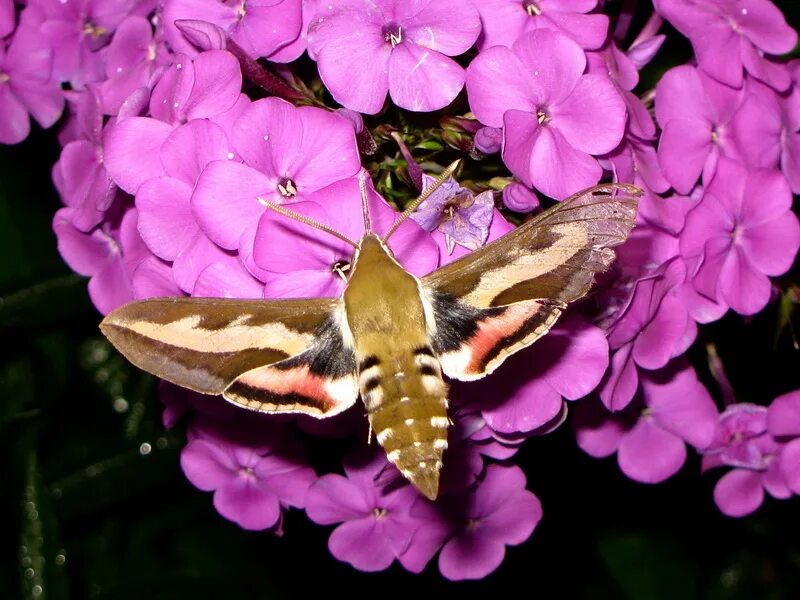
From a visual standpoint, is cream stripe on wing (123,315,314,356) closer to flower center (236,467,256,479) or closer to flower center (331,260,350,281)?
flower center (331,260,350,281)

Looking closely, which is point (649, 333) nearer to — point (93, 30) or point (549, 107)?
point (549, 107)

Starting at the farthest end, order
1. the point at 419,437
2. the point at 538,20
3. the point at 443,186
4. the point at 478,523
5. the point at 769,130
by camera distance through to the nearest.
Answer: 1. the point at 478,523
2. the point at 769,130
3. the point at 538,20
4. the point at 443,186
5. the point at 419,437

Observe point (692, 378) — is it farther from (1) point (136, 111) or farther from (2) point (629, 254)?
(1) point (136, 111)

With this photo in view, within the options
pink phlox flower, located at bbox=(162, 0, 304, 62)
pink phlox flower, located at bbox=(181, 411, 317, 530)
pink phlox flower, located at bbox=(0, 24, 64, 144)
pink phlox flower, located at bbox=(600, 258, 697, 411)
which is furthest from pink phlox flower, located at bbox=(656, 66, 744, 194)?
pink phlox flower, located at bbox=(0, 24, 64, 144)

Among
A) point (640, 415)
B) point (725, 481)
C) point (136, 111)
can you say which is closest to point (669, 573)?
point (725, 481)

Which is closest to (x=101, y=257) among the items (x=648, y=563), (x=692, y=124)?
(x=692, y=124)
